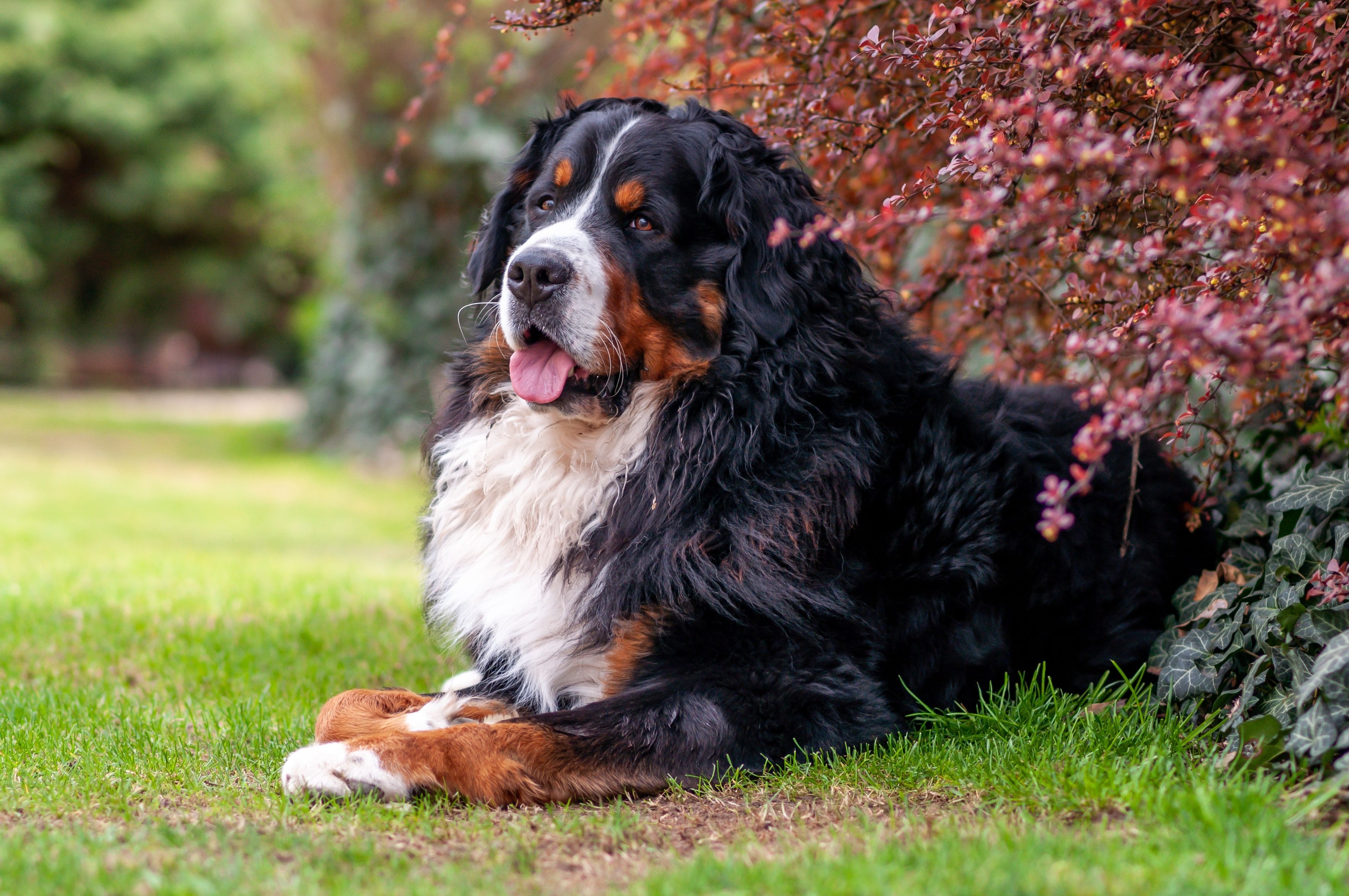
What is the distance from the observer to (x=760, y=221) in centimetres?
367

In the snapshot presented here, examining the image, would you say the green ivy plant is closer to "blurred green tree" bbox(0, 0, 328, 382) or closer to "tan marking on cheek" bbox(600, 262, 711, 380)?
"tan marking on cheek" bbox(600, 262, 711, 380)

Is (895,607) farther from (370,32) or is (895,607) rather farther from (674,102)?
(370,32)

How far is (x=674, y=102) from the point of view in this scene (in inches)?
180

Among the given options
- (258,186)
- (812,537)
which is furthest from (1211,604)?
(258,186)

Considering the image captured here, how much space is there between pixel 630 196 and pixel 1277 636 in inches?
85.9

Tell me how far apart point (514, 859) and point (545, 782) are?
432mm

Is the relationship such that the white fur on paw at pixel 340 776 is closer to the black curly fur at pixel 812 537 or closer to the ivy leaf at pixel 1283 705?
the black curly fur at pixel 812 537

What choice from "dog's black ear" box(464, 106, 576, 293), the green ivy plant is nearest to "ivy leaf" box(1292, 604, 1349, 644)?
the green ivy plant

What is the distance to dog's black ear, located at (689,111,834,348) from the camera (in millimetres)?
3578

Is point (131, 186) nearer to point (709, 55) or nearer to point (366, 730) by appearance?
point (709, 55)

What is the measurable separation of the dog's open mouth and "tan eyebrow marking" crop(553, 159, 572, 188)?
52 centimetres

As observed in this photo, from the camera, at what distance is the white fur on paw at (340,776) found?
2.93 metres

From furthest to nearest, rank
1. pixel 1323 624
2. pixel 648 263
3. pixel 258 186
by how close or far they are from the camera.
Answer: pixel 258 186
pixel 648 263
pixel 1323 624

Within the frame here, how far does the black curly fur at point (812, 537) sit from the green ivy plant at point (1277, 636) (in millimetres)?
272
